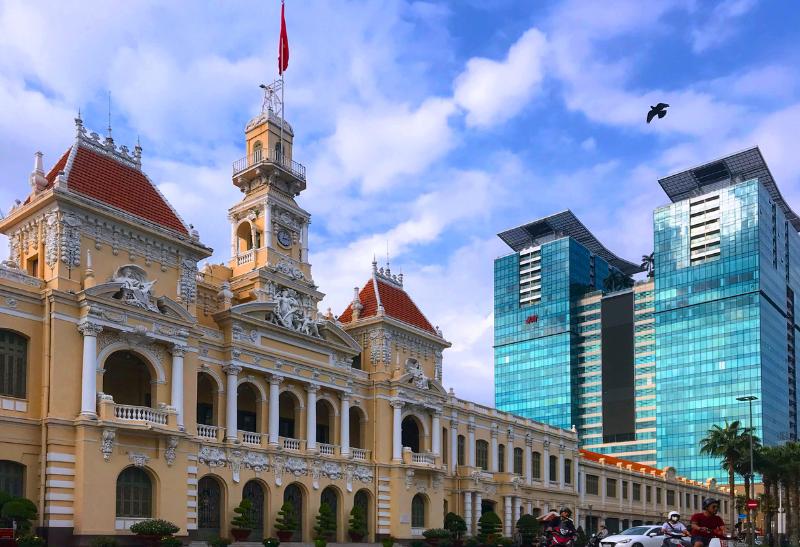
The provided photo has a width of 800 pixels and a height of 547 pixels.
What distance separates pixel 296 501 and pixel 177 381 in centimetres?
1218

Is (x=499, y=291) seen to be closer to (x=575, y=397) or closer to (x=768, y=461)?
(x=575, y=397)

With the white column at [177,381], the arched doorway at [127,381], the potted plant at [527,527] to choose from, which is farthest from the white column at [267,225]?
the potted plant at [527,527]

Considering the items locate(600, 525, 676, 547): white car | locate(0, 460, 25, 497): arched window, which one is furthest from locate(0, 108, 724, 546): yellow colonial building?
locate(600, 525, 676, 547): white car

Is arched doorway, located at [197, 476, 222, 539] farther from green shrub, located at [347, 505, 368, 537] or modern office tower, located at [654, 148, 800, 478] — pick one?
modern office tower, located at [654, 148, 800, 478]

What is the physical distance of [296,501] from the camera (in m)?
49.9

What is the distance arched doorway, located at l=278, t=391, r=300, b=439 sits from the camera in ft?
168

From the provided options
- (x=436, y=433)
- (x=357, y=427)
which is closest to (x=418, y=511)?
(x=436, y=433)

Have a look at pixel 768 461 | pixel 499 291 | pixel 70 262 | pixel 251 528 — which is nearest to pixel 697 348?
pixel 499 291

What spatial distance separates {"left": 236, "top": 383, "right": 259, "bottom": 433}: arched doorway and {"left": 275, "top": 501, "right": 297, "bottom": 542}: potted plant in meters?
4.67

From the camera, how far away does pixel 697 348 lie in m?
152

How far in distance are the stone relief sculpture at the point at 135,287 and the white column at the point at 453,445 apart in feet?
92.8

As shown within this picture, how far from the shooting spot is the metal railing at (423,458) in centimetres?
5709

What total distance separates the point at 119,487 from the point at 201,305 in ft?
38.0

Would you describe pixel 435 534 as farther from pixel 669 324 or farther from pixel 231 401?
pixel 669 324
